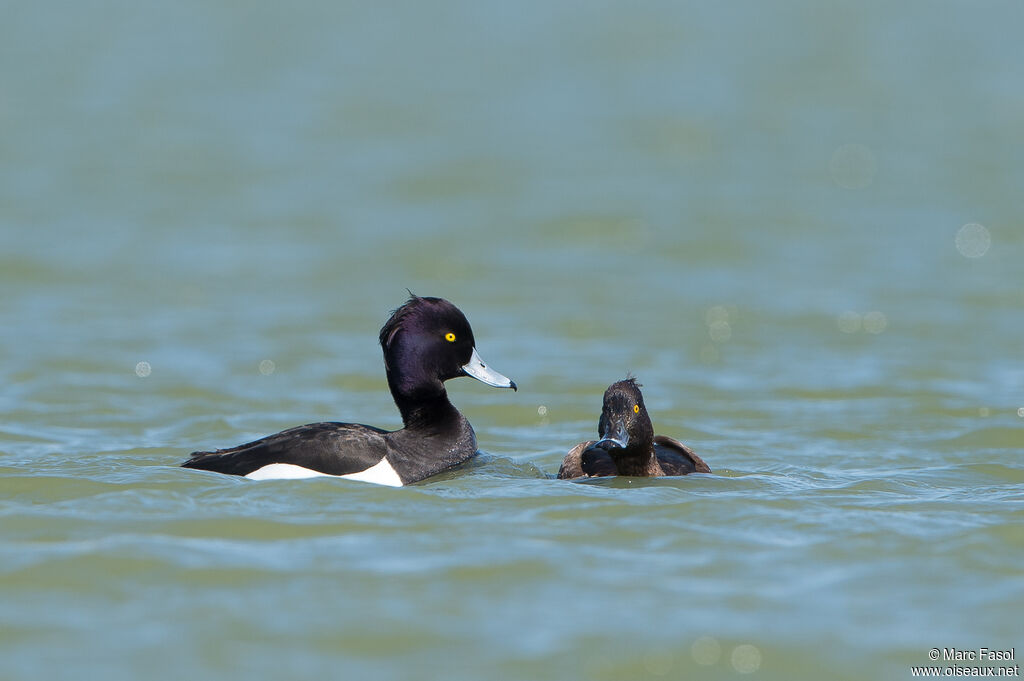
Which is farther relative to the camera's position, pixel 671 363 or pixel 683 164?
pixel 683 164

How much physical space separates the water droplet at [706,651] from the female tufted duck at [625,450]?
104 inches

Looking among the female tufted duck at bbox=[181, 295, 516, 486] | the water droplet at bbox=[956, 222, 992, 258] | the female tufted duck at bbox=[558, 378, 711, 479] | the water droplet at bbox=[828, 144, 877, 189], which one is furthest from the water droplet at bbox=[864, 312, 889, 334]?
the female tufted duck at bbox=[181, 295, 516, 486]

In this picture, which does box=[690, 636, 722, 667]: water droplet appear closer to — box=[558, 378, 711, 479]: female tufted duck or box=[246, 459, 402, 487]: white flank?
box=[558, 378, 711, 479]: female tufted duck

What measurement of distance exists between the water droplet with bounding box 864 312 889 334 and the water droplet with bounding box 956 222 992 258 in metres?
3.86

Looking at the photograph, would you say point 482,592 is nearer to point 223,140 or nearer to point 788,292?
point 788,292

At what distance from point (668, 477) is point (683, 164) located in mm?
16817

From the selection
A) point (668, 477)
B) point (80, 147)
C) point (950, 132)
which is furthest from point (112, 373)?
point (950, 132)

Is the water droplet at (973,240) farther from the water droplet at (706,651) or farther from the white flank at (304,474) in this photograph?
the water droplet at (706,651)

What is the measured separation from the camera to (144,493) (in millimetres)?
8430

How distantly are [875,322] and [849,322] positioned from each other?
300 mm

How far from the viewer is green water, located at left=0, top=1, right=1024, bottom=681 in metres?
6.47
